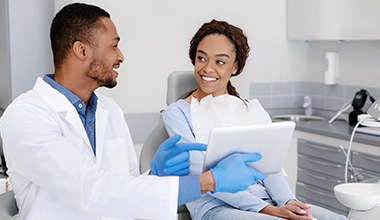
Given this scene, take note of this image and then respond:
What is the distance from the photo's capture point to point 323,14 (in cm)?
394

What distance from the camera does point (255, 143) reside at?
1.75 m

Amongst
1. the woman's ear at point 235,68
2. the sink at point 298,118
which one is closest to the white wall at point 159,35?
the sink at point 298,118

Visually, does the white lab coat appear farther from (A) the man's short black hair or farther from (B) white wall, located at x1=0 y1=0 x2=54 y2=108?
(B) white wall, located at x1=0 y1=0 x2=54 y2=108

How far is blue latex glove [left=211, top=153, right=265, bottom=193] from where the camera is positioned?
164 cm

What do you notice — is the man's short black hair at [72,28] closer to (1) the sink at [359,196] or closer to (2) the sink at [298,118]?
(1) the sink at [359,196]

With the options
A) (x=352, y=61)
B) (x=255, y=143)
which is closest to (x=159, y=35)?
(x=352, y=61)

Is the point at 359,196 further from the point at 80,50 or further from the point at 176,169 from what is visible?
the point at 80,50

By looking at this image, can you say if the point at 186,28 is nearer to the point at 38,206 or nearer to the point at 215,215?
the point at 215,215

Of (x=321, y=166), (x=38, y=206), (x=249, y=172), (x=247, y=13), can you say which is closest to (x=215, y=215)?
(x=249, y=172)

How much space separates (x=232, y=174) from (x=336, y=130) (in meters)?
2.09

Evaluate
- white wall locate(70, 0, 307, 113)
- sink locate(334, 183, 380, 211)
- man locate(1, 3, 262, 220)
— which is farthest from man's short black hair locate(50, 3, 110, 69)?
white wall locate(70, 0, 307, 113)

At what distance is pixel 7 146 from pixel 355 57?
2902 mm

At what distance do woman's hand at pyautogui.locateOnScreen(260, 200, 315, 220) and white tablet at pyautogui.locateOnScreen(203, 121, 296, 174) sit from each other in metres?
0.37

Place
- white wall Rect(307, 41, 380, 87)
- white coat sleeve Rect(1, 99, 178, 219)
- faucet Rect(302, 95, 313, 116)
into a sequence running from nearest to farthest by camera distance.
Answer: white coat sleeve Rect(1, 99, 178, 219)
white wall Rect(307, 41, 380, 87)
faucet Rect(302, 95, 313, 116)
